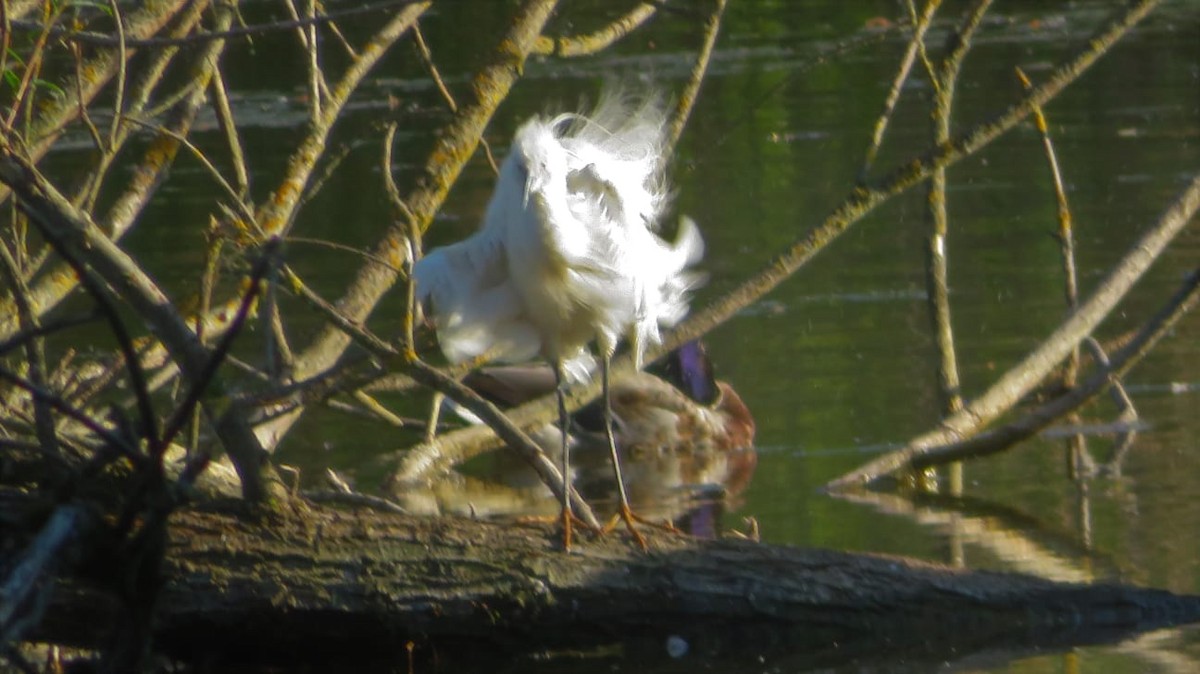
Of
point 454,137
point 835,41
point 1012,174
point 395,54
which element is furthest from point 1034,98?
point 395,54

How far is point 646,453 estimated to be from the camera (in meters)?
8.43

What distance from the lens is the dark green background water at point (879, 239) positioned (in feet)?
21.0

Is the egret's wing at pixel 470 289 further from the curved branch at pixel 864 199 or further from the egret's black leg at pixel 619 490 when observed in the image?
the curved branch at pixel 864 199

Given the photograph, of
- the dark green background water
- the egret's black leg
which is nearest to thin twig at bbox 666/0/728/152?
the dark green background water

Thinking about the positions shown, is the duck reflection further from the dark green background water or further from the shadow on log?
the shadow on log

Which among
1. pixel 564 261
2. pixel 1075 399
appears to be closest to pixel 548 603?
pixel 564 261

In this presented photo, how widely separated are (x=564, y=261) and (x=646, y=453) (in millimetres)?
3139

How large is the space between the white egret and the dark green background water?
0.51 metres

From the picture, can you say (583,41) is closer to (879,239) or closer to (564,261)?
(564,261)

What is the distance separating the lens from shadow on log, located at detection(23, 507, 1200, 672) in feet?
16.2

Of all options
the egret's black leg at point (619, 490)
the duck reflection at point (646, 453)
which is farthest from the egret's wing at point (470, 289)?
the duck reflection at point (646, 453)

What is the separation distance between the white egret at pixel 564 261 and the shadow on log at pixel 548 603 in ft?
0.64

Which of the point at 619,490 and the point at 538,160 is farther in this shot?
the point at 619,490

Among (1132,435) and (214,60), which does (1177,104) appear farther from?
(214,60)
